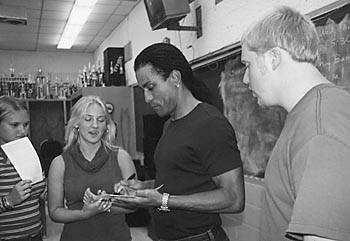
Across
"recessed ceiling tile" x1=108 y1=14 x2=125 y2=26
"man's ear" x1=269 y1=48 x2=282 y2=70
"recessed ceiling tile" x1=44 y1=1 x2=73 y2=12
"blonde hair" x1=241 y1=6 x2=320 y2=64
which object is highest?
"recessed ceiling tile" x1=108 y1=14 x2=125 y2=26

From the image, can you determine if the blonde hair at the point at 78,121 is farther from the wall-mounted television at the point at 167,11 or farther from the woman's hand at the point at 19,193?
the wall-mounted television at the point at 167,11

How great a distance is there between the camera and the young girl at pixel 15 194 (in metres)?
1.73

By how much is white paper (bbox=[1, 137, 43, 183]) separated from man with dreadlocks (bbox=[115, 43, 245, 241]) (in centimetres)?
65

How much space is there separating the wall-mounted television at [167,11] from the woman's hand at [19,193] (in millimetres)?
1830

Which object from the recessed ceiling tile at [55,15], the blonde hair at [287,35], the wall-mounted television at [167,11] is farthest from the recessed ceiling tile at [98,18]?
the blonde hair at [287,35]

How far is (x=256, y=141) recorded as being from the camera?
7.70ft

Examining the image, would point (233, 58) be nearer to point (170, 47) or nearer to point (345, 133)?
point (170, 47)

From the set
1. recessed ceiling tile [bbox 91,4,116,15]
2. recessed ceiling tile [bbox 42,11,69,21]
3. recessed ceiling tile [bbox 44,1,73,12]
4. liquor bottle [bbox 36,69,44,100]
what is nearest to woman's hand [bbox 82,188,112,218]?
recessed ceiling tile [bbox 44,1,73,12]

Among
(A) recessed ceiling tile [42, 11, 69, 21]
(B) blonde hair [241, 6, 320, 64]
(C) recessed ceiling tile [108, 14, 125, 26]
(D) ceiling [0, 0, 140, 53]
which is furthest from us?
(C) recessed ceiling tile [108, 14, 125, 26]

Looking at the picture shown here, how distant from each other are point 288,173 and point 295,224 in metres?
0.13

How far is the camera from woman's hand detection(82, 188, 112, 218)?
1.56 meters

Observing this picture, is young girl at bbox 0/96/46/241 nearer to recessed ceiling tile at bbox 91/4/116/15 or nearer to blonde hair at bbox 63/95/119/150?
blonde hair at bbox 63/95/119/150

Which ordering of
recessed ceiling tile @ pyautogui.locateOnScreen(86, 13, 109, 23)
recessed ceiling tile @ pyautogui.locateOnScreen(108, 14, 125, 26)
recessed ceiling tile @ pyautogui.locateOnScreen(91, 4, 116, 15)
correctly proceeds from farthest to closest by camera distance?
recessed ceiling tile @ pyautogui.locateOnScreen(108, 14, 125, 26) → recessed ceiling tile @ pyautogui.locateOnScreen(86, 13, 109, 23) → recessed ceiling tile @ pyautogui.locateOnScreen(91, 4, 116, 15)

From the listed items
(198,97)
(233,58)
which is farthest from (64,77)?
(198,97)
